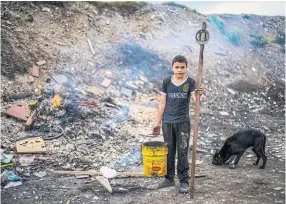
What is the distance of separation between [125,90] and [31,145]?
468 centimetres

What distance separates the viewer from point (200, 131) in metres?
8.51

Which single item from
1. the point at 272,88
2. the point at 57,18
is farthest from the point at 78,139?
the point at 272,88

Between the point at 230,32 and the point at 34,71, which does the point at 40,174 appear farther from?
the point at 230,32

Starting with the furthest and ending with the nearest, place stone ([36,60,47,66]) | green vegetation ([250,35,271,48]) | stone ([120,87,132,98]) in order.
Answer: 1. green vegetation ([250,35,271,48])
2. stone ([120,87,132,98])
3. stone ([36,60,47,66])

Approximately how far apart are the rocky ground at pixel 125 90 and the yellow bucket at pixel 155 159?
0.96 feet

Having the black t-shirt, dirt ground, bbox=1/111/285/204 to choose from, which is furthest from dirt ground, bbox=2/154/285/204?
the black t-shirt

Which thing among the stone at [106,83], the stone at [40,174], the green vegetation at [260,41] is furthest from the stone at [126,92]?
the green vegetation at [260,41]

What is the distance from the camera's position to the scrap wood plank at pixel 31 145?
6.24 metres

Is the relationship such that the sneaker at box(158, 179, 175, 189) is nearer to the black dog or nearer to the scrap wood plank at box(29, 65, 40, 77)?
the black dog

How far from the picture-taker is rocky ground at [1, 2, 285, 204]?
4.98 m

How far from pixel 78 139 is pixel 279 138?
4730mm

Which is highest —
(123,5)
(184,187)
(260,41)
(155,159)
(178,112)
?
(123,5)

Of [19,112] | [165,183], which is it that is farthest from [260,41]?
[165,183]

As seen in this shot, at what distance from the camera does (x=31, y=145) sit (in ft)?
21.0
